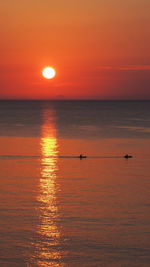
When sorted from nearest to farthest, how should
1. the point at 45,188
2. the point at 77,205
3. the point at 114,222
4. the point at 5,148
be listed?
the point at 114,222
the point at 77,205
the point at 45,188
the point at 5,148

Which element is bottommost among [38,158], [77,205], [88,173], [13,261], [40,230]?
[13,261]

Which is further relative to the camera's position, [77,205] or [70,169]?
[70,169]

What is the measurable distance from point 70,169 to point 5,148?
21.0 meters

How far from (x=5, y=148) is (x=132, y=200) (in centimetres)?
3729

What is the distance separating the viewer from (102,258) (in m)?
23.8

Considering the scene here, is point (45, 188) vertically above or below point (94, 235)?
above

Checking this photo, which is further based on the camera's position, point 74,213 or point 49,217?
point 74,213

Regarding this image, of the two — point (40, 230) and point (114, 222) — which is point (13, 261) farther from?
point (114, 222)

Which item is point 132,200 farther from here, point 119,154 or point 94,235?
point 119,154

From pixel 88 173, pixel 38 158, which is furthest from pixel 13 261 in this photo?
pixel 38 158

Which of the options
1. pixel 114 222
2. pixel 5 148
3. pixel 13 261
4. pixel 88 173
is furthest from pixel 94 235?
pixel 5 148

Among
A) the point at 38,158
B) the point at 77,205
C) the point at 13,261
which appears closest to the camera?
the point at 13,261

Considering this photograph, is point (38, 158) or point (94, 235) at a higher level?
point (38, 158)

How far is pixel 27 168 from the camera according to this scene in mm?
51031
